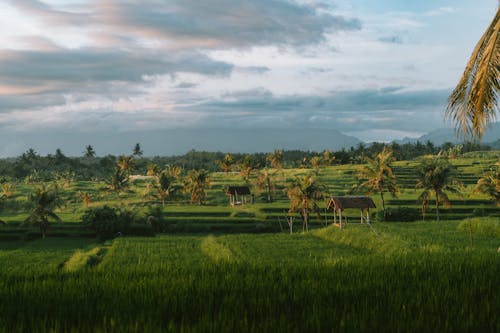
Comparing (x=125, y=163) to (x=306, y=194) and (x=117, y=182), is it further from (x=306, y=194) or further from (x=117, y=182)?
(x=306, y=194)

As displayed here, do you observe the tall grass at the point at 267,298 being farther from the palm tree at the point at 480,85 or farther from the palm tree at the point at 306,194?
the palm tree at the point at 306,194

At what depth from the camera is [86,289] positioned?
6.28m

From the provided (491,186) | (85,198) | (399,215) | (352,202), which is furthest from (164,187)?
(491,186)

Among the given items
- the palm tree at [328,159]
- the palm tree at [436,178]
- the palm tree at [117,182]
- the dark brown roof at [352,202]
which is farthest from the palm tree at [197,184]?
the palm tree at [328,159]

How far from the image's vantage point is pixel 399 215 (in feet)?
173

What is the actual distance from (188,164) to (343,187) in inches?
2996

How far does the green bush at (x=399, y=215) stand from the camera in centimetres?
5250

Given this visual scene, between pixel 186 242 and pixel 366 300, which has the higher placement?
pixel 366 300

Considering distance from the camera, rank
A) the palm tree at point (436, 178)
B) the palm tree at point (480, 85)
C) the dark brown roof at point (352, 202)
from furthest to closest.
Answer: the palm tree at point (436, 178)
the dark brown roof at point (352, 202)
the palm tree at point (480, 85)

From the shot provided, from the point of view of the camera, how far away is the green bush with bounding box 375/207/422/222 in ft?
172

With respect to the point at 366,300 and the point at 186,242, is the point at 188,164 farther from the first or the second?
the point at 366,300

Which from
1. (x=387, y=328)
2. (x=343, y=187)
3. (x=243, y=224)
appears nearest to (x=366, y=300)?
(x=387, y=328)

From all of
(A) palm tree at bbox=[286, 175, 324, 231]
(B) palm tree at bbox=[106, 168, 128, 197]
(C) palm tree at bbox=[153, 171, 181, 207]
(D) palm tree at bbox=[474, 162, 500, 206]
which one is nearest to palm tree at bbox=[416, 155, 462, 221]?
(D) palm tree at bbox=[474, 162, 500, 206]

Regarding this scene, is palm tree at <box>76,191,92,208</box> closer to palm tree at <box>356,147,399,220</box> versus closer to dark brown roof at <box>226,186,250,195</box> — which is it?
dark brown roof at <box>226,186,250,195</box>
